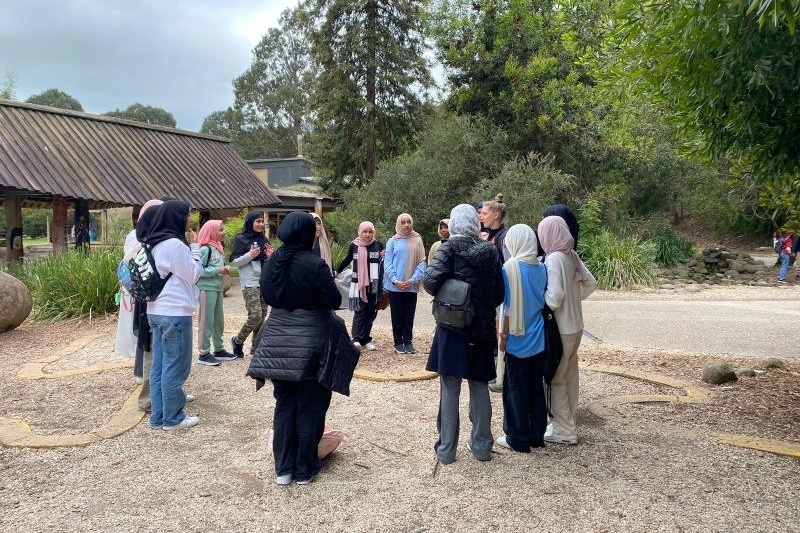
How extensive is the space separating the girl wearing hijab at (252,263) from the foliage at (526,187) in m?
7.81

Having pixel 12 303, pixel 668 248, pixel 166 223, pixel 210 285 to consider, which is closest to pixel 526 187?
pixel 668 248

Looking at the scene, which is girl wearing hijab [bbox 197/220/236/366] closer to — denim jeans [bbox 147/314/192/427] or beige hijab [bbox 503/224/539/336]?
denim jeans [bbox 147/314/192/427]

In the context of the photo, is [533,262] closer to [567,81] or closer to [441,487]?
[441,487]

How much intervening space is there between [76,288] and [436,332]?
8122 millimetres

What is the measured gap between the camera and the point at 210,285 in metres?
6.38

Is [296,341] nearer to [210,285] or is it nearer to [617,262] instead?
[210,285]

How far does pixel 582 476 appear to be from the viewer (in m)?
3.76

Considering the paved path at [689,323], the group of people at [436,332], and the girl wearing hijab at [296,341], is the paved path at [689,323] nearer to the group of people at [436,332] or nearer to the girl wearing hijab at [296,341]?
the group of people at [436,332]

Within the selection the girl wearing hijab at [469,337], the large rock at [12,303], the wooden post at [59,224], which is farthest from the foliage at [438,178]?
the girl wearing hijab at [469,337]

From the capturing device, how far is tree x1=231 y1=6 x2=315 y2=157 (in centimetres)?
4462

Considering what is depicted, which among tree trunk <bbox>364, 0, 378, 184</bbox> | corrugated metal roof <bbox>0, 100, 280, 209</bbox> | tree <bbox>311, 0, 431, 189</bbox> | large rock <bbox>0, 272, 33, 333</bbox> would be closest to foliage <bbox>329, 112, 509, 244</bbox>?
tree trunk <bbox>364, 0, 378, 184</bbox>

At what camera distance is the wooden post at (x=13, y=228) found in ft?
39.1

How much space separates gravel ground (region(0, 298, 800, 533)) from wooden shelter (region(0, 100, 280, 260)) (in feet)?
26.1

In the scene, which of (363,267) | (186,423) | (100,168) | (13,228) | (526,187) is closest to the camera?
(186,423)
